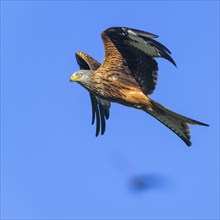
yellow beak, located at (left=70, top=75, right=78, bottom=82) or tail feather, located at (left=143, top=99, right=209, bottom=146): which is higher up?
yellow beak, located at (left=70, top=75, right=78, bottom=82)

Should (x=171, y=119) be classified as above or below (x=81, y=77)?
below

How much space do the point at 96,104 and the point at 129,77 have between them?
2838mm

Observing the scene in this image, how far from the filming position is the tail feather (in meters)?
21.3

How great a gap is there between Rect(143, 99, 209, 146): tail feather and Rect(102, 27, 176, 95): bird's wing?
0.44 meters

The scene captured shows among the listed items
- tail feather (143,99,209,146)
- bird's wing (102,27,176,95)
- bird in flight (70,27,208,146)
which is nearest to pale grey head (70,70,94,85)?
bird in flight (70,27,208,146)

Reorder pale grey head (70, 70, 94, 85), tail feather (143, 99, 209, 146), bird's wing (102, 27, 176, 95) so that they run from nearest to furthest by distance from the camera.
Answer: bird's wing (102, 27, 176, 95) < tail feather (143, 99, 209, 146) < pale grey head (70, 70, 94, 85)

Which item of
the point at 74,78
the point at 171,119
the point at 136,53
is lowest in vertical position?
the point at 171,119

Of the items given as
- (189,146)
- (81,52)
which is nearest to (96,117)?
(81,52)

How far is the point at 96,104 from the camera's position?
80.5 ft

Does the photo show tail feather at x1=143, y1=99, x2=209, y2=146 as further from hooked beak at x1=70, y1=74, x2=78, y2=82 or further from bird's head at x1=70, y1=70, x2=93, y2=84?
hooked beak at x1=70, y1=74, x2=78, y2=82

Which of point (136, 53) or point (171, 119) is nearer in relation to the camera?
point (171, 119)

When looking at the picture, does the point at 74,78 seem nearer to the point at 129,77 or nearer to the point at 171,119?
the point at 129,77

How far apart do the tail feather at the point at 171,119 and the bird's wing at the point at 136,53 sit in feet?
1.44

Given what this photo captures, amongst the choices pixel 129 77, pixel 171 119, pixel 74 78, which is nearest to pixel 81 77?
pixel 74 78
